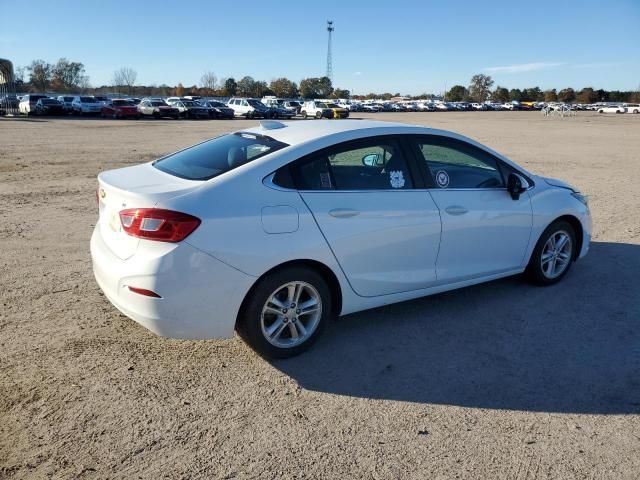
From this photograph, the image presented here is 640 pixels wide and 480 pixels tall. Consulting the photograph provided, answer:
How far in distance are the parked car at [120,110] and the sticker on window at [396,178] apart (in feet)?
149

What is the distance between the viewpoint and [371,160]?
4305mm

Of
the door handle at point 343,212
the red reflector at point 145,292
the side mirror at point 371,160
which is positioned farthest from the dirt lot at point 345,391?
the side mirror at point 371,160

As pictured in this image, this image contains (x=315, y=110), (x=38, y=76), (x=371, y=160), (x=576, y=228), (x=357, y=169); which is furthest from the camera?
(x=38, y=76)

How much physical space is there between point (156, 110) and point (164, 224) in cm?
4561

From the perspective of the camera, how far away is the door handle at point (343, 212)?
386 centimetres

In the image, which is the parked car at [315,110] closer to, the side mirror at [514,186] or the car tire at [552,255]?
the car tire at [552,255]

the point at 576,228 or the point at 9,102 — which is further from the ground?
the point at 9,102

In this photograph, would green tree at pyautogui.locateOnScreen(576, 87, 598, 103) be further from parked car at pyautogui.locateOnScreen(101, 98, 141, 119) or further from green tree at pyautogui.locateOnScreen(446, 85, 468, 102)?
parked car at pyautogui.locateOnScreen(101, 98, 141, 119)

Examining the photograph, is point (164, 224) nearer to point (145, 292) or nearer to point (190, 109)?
point (145, 292)

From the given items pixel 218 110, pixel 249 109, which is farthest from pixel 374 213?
pixel 249 109

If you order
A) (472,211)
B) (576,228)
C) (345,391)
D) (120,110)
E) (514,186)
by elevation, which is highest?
(120,110)

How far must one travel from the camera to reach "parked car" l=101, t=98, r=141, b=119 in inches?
1783

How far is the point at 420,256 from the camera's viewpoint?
4336mm

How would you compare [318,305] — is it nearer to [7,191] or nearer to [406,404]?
[406,404]
